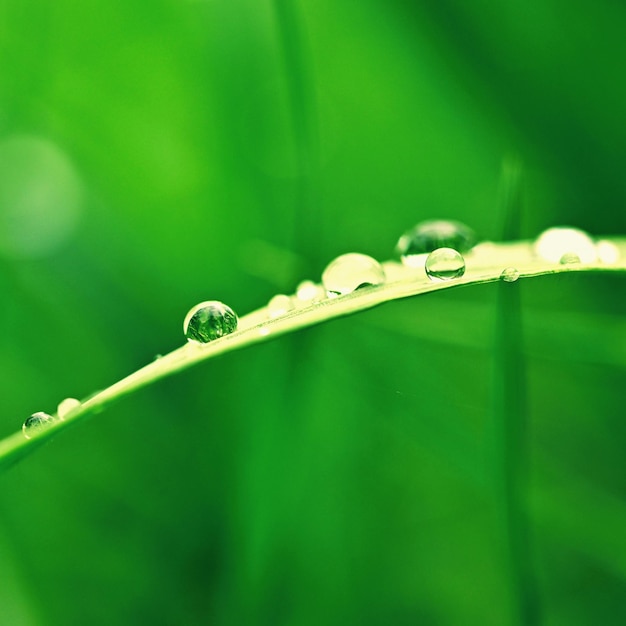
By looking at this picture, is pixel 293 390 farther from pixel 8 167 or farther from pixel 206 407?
pixel 8 167

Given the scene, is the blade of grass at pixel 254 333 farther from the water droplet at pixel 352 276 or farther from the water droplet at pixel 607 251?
the water droplet at pixel 607 251

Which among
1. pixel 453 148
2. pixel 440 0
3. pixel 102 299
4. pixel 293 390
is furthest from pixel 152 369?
pixel 453 148

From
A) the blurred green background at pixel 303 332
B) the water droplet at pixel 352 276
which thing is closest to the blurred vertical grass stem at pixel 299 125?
the blurred green background at pixel 303 332

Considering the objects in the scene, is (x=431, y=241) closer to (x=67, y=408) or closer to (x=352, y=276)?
(x=352, y=276)

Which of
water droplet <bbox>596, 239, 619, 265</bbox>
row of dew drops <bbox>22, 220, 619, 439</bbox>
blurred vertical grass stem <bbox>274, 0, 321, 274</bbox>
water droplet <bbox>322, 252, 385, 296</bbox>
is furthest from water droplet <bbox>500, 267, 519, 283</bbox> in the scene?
blurred vertical grass stem <bbox>274, 0, 321, 274</bbox>

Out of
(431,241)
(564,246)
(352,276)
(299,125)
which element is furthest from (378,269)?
(299,125)

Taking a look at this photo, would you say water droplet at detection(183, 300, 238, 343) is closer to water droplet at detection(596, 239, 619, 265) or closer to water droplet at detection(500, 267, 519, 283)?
water droplet at detection(500, 267, 519, 283)
